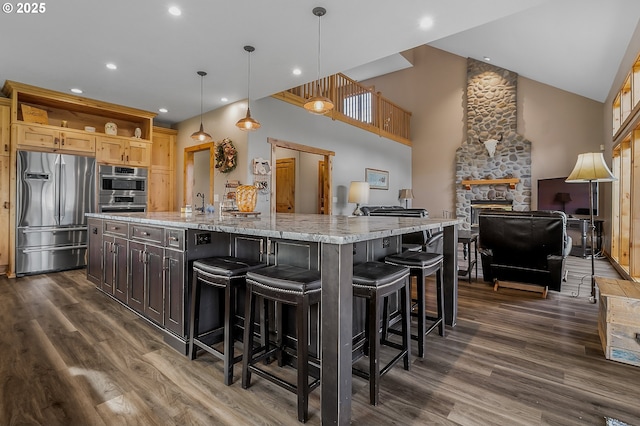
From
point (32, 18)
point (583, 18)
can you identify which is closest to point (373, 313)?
point (32, 18)

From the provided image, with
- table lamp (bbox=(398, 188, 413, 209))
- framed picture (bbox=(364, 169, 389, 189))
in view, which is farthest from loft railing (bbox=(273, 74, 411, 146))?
table lamp (bbox=(398, 188, 413, 209))

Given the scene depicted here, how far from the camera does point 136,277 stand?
2762mm

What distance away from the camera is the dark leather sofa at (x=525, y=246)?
3.38 m

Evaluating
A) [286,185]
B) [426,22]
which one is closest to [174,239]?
[426,22]

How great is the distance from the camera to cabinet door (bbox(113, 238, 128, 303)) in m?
2.96

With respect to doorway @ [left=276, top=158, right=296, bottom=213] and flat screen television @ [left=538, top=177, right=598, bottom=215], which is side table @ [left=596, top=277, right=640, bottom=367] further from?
doorway @ [left=276, top=158, right=296, bottom=213]

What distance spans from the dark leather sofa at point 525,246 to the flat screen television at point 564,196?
12.8ft

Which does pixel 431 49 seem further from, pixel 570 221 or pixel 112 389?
pixel 112 389

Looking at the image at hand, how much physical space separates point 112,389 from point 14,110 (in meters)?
4.80

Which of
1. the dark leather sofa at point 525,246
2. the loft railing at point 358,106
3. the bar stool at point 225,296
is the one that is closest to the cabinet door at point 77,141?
the loft railing at point 358,106

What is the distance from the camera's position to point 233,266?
1.98 metres

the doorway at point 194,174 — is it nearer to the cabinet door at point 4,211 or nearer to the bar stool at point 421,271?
the cabinet door at point 4,211

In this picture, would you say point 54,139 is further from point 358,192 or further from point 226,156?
point 358,192

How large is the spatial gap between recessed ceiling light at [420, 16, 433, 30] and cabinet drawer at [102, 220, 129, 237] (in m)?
3.35
